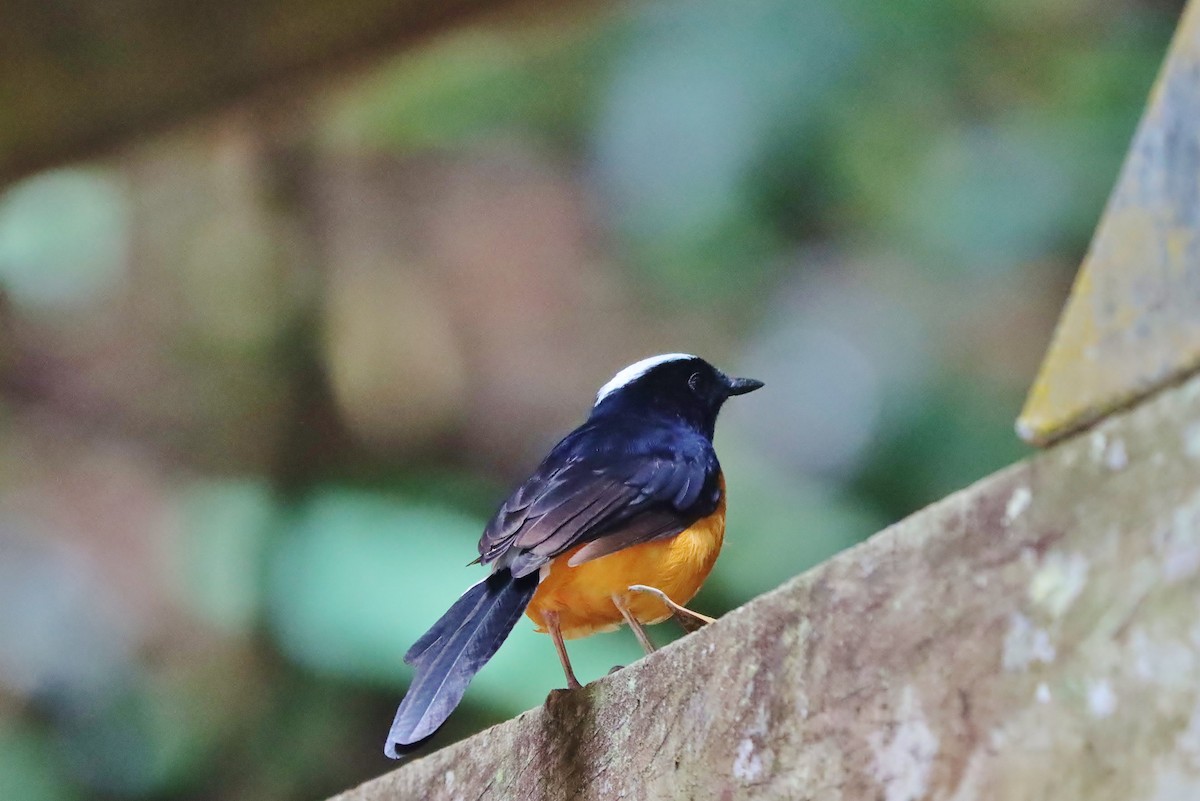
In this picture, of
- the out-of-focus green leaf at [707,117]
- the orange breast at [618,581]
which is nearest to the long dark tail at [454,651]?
the orange breast at [618,581]

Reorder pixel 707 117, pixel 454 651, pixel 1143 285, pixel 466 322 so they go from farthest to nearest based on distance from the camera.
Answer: pixel 466 322
pixel 707 117
pixel 454 651
pixel 1143 285

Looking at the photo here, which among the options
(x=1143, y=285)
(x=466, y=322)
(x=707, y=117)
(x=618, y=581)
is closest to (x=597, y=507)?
(x=618, y=581)

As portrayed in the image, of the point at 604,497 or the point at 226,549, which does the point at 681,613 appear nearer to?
the point at 604,497

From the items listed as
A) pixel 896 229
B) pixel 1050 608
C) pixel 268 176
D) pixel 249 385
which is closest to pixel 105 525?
pixel 249 385

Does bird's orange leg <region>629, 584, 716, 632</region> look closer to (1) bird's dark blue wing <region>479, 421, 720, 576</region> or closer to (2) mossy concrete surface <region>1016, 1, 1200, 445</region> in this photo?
(1) bird's dark blue wing <region>479, 421, 720, 576</region>

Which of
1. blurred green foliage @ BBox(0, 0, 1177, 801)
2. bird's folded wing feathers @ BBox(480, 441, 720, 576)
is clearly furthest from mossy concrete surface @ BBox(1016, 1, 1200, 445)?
blurred green foliage @ BBox(0, 0, 1177, 801)

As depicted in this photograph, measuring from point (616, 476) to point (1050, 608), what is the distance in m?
1.32

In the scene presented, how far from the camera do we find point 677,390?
10.5 feet

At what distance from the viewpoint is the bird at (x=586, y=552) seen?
2.06 metres

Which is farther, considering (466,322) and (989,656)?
(466,322)

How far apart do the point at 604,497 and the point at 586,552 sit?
4.9 inches

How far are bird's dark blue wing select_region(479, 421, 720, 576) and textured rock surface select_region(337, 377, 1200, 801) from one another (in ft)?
2.08

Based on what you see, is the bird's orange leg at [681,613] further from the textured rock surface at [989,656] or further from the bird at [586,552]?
the textured rock surface at [989,656]

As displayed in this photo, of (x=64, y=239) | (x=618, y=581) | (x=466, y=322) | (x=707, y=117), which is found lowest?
(x=618, y=581)
